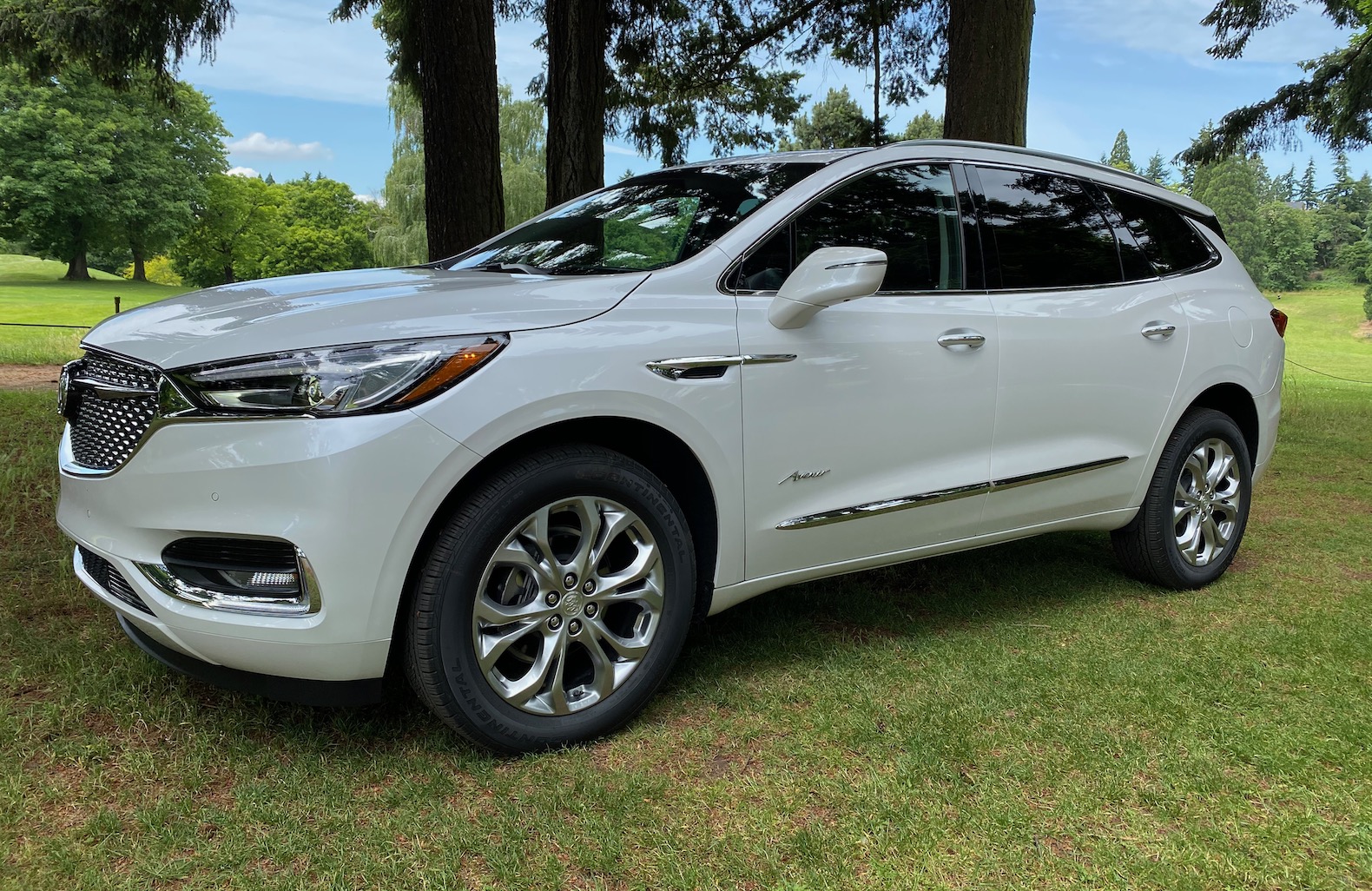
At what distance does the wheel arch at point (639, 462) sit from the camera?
251cm

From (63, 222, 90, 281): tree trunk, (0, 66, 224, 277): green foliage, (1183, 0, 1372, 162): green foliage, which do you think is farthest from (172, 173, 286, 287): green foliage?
(1183, 0, 1372, 162): green foliage

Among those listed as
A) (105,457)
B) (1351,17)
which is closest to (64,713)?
(105,457)

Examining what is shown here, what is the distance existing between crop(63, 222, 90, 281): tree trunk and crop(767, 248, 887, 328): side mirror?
59736 millimetres

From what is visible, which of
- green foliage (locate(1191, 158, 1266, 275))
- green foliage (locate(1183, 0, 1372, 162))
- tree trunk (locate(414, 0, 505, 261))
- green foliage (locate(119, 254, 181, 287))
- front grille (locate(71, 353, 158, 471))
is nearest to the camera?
front grille (locate(71, 353, 158, 471))

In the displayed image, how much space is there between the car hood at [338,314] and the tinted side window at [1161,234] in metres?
2.46

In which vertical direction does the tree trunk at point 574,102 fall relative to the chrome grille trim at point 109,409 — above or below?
above

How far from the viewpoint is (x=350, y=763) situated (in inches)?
103

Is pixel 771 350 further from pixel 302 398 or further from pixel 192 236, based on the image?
pixel 192 236

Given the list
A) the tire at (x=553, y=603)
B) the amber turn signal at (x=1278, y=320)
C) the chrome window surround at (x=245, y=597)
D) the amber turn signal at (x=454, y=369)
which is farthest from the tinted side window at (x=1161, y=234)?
the chrome window surround at (x=245, y=597)

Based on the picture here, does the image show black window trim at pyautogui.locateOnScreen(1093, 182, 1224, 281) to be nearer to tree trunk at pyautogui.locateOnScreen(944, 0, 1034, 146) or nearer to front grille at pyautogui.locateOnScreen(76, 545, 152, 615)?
tree trunk at pyautogui.locateOnScreen(944, 0, 1034, 146)

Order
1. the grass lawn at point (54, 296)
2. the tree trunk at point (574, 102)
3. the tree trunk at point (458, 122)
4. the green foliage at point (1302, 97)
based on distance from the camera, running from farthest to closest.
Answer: the grass lawn at point (54, 296) → the green foliage at point (1302, 97) → the tree trunk at point (574, 102) → the tree trunk at point (458, 122)

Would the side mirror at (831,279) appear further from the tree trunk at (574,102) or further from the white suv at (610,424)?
the tree trunk at (574,102)

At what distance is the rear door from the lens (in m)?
3.54

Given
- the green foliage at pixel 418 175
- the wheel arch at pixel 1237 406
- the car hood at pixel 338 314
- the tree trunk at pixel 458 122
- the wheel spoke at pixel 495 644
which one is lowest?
the wheel spoke at pixel 495 644
